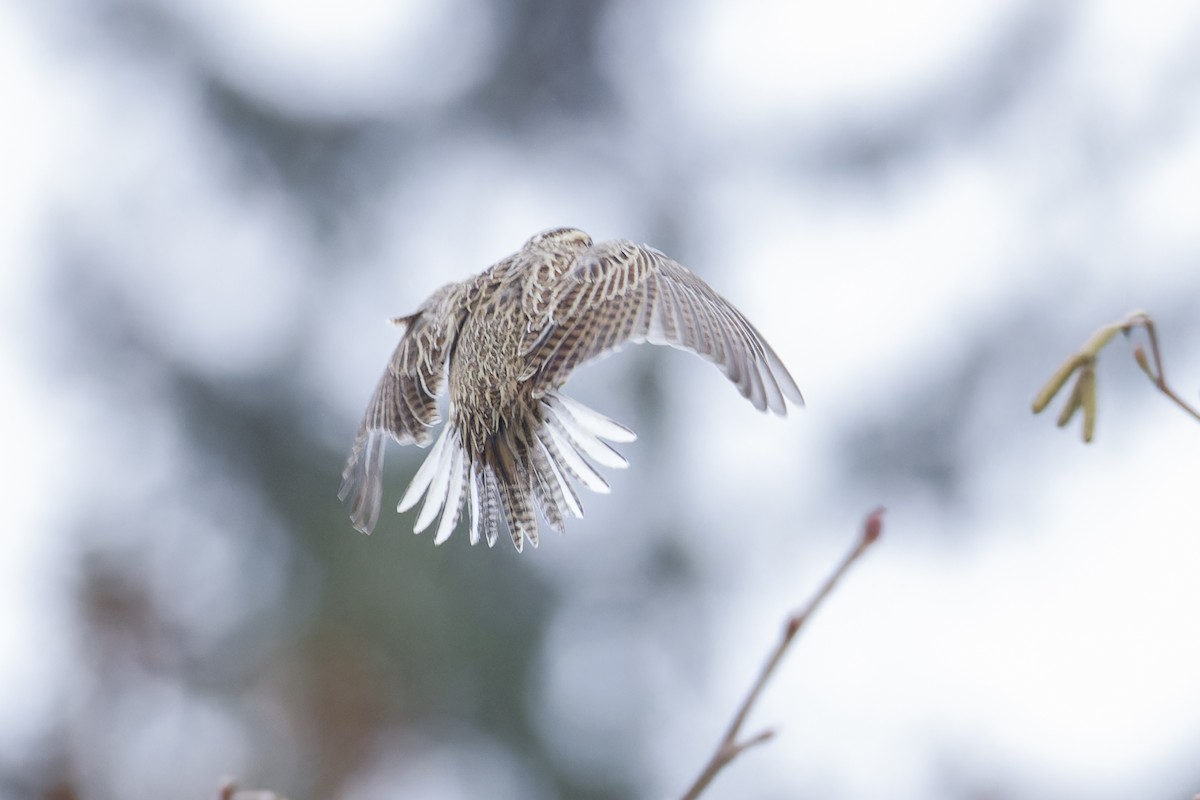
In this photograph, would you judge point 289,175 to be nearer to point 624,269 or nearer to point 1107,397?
point 1107,397

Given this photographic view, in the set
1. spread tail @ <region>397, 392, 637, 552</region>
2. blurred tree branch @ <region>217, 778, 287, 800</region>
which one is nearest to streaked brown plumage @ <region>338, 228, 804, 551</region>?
spread tail @ <region>397, 392, 637, 552</region>

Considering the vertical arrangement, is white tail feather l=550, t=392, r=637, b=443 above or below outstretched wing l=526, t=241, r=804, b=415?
below

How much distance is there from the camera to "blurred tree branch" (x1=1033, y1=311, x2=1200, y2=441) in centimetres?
188

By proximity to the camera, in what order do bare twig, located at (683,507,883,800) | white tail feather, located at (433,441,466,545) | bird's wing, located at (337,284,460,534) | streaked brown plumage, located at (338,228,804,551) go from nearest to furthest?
1. bare twig, located at (683,507,883,800)
2. streaked brown plumage, located at (338,228,804,551)
3. white tail feather, located at (433,441,466,545)
4. bird's wing, located at (337,284,460,534)

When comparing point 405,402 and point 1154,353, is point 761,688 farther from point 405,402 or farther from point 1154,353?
point 405,402

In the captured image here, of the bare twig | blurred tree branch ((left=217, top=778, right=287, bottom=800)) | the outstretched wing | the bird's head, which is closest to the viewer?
the bare twig

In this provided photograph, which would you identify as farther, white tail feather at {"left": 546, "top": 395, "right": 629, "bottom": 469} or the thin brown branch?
white tail feather at {"left": 546, "top": 395, "right": 629, "bottom": 469}

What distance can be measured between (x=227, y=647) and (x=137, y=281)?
408cm

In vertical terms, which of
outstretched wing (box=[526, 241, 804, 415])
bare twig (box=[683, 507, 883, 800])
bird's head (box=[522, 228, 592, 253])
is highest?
bird's head (box=[522, 228, 592, 253])

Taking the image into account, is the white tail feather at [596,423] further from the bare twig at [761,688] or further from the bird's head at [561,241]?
the bare twig at [761,688]

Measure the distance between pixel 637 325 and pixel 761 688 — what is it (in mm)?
2301

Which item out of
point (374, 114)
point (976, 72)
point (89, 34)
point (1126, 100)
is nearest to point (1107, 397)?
point (1126, 100)

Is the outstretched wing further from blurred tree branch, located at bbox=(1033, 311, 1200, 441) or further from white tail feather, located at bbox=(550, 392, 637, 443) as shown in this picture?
blurred tree branch, located at bbox=(1033, 311, 1200, 441)

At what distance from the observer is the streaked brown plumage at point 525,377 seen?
3549 mm
